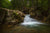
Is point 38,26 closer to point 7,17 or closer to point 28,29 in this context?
point 28,29

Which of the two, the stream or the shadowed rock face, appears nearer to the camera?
the stream

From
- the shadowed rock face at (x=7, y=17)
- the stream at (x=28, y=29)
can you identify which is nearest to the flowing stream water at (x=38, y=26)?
the stream at (x=28, y=29)

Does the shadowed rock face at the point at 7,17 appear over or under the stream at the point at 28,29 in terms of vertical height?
over

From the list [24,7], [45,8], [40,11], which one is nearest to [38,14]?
[40,11]

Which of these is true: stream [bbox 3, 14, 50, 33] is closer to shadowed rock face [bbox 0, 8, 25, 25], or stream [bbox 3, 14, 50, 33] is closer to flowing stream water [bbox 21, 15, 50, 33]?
flowing stream water [bbox 21, 15, 50, 33]

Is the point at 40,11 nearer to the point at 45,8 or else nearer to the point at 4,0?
the point at 45,8

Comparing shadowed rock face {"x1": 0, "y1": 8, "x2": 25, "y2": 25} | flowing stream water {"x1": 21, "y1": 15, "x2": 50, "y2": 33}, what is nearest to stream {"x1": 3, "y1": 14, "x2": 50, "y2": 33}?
flowing stream water {"x1": 21, "y1": 15, "x2": 50, "y2": 33}

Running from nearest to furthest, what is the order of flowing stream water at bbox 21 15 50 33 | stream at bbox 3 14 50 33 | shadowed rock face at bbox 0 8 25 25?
1. stream at bbox 3 14 50 33
2. flowing stream water at bbox 21 15 50 33
3. shadowed rock face at bbox 0 8 25 25

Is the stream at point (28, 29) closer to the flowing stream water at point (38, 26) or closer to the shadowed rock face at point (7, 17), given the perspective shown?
the flowing stream water at point (38, 26)

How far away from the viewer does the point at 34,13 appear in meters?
4.92

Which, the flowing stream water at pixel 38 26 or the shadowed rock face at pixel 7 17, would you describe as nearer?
the flowing stream water at pixel 38 26

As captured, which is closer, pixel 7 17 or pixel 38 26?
pixel 38 26

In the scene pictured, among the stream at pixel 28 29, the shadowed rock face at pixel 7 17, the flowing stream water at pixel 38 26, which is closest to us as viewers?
the stream at pixel 28 29

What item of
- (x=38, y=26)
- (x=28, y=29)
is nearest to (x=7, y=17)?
(x=28, y=29)
